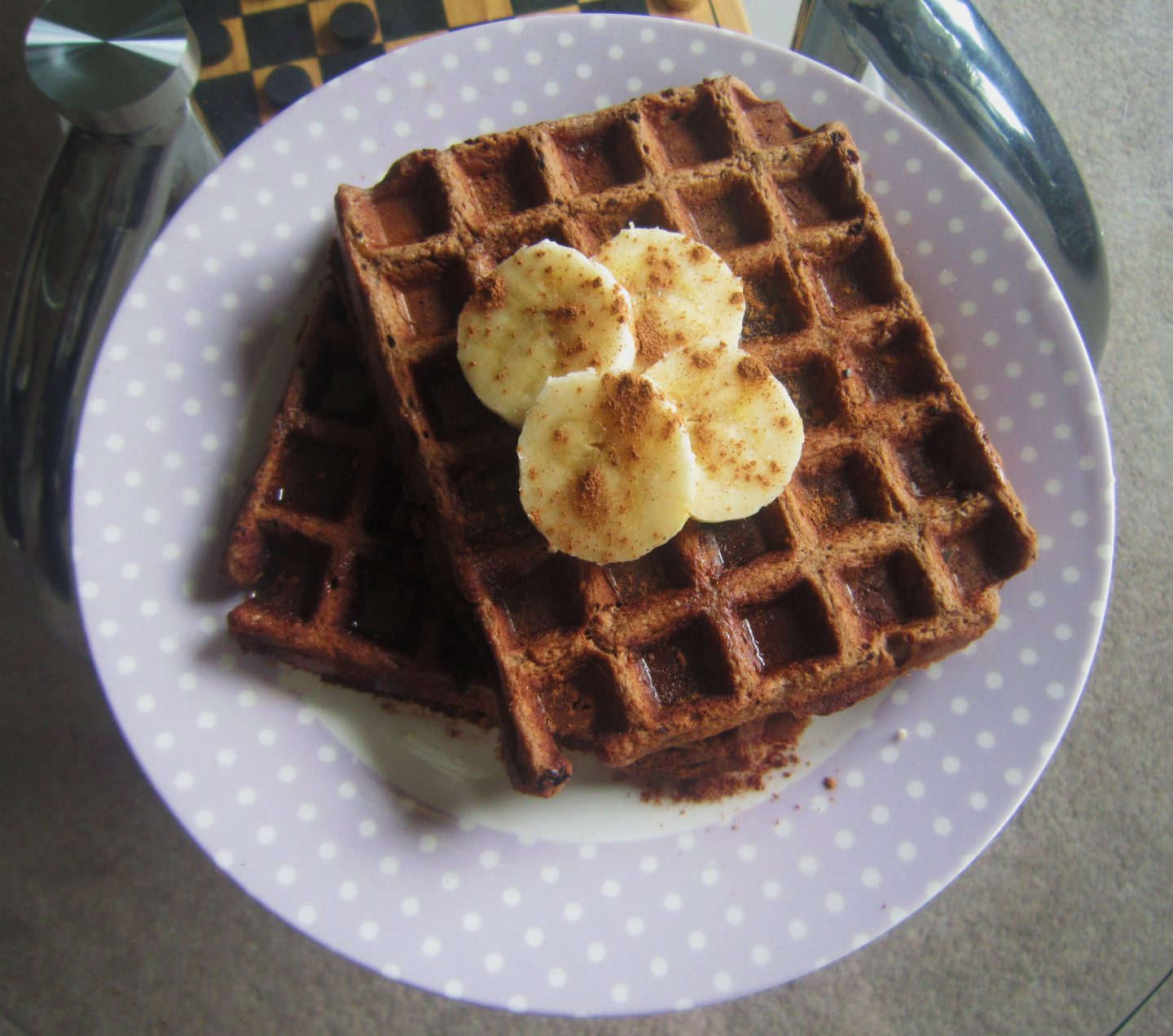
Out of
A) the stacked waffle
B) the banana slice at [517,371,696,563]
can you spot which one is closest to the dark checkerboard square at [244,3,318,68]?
the stacked waffle

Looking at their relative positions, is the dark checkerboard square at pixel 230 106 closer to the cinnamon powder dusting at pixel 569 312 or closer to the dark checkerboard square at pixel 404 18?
the dark checkerboard square at pixel 404 18

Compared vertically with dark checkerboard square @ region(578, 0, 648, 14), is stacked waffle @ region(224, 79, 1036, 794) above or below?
below

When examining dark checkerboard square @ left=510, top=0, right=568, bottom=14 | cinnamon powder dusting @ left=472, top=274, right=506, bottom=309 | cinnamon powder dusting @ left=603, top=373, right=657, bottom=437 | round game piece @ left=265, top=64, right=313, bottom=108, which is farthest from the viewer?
dark checkerboard square @ left=510, top=0, right=568, bottom=14

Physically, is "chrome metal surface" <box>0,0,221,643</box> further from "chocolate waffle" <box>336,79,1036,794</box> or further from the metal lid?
"chocolate waffle" <box>336,79,1036,794</box>

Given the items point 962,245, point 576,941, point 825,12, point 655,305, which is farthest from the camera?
point 825,12

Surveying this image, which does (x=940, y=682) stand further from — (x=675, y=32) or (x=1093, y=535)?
(x=675, y=32)

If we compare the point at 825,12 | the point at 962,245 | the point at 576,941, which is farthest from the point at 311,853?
the point at 825,12

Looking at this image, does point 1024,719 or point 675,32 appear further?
point 675,32
